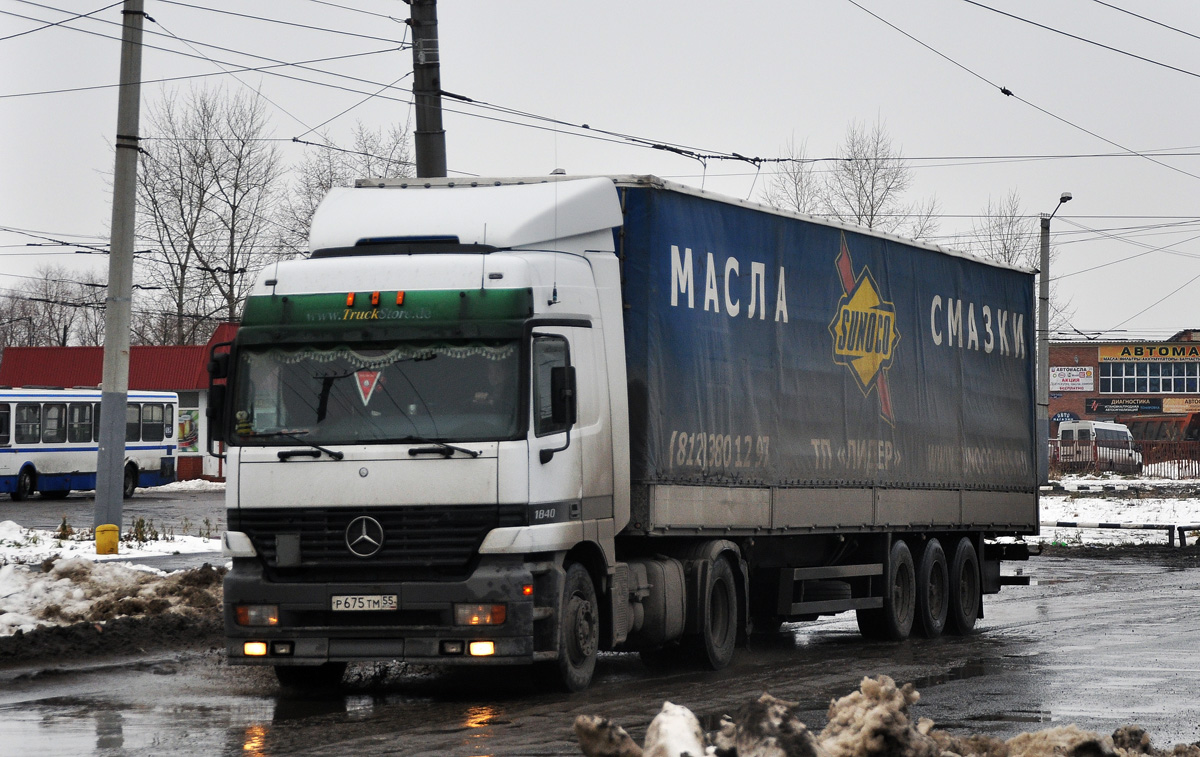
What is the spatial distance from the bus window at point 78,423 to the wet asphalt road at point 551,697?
2940cm

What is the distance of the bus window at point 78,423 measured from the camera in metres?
40.8

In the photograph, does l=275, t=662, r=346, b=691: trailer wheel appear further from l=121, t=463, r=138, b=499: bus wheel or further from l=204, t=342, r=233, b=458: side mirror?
l=121, t=463, r=138, b=499: bus wheel

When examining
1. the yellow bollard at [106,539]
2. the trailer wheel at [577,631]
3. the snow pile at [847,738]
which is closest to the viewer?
the snow pile at [847,738]

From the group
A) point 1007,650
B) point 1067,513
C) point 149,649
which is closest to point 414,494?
point 149,649

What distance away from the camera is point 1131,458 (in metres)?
55.8

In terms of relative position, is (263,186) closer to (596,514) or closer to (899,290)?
(899,290)

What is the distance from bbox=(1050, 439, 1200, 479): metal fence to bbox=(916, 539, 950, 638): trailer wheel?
131 ft

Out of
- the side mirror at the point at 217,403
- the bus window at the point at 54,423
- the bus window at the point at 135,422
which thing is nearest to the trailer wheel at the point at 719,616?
the side mirror at the point at 217,403

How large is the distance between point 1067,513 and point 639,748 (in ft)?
108

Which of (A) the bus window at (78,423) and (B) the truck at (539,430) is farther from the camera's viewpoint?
(A) the bus window at (78,423)

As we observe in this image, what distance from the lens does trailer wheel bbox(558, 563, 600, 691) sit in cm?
1059

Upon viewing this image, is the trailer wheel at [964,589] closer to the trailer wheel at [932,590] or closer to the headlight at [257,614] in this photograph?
the trailer wheel at [932,590]

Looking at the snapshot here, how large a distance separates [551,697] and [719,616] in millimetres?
2611

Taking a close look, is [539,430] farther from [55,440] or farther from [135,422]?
[135,422]
